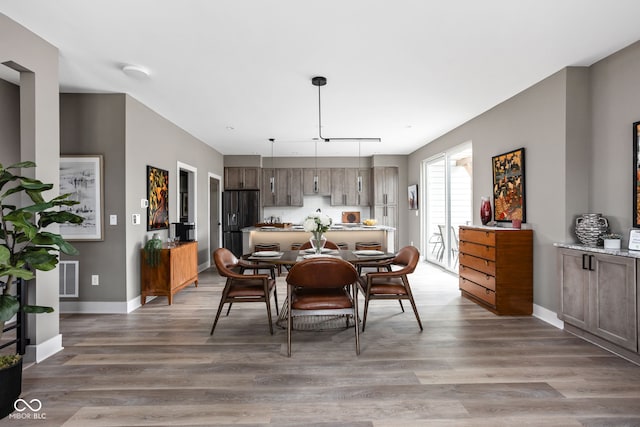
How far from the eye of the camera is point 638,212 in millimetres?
2926

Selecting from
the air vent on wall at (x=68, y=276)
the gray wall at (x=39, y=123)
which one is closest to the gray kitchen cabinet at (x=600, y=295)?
the gray wall at (x=39, y=123)

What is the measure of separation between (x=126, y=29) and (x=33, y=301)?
2.19 metres

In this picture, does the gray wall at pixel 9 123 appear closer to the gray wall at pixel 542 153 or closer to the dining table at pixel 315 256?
the dining table at pixel 315 256

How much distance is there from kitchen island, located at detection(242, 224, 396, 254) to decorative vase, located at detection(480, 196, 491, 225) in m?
1.58

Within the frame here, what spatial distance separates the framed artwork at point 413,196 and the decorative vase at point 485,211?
316cm

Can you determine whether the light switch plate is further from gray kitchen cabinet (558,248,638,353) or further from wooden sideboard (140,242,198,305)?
wooden sideboard (140,242,198,305)

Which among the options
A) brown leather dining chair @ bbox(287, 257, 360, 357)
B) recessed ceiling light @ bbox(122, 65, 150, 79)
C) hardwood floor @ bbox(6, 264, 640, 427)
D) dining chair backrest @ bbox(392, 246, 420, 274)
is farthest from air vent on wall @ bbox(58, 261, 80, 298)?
dining chair backrest @ bbox(392, 246, 420, 274)

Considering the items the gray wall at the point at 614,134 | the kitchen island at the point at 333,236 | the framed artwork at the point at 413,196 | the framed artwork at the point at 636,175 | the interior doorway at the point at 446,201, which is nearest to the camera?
the framed artwork at the point at 636,175

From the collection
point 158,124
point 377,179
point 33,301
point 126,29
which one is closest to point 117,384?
point 33,301

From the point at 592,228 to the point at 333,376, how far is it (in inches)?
104

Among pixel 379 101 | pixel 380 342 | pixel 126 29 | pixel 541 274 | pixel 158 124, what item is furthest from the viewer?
pixel 158 124

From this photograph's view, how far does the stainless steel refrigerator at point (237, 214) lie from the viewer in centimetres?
807

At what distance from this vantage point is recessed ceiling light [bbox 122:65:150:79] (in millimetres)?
3365

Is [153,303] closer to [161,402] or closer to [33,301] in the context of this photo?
[33,301]
